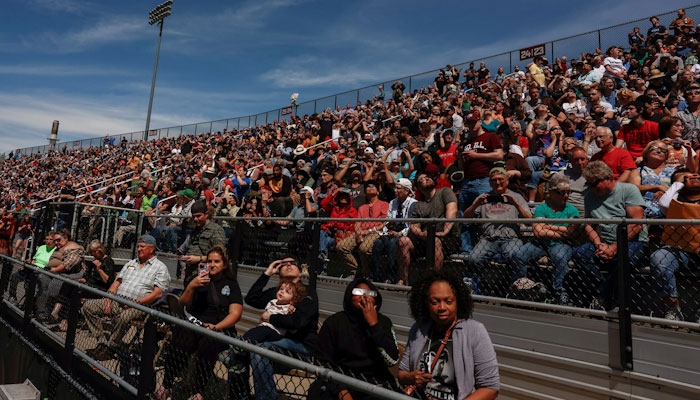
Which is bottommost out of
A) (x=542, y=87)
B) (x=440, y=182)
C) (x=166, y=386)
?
(x=166, y=386)

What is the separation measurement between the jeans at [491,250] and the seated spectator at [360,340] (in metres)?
1.26

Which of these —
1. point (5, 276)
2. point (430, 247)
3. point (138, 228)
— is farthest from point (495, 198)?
point (138, 228)

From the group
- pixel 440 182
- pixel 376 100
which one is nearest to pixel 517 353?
pixel 440 182

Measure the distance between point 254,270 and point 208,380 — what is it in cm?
449

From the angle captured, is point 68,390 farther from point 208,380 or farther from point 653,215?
point 653,215

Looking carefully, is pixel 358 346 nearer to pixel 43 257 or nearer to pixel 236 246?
pixel 236 246

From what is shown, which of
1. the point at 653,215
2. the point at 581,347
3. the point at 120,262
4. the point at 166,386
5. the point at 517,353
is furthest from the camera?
the point at 120,262

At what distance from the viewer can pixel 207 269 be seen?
17.4 feet

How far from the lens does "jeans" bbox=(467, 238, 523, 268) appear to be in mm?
4616

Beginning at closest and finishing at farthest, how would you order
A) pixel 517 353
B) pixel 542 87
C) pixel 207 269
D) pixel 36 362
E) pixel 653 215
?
pixel 517 353
pixel 653 215
pixel 207 269
pixel 36 362
pixel 542 87

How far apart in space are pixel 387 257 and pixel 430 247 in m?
0.70

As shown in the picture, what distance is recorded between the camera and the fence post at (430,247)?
5223 mm

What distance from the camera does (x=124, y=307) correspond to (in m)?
4.29

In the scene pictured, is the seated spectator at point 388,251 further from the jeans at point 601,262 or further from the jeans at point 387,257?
the jeans at point 601,262
